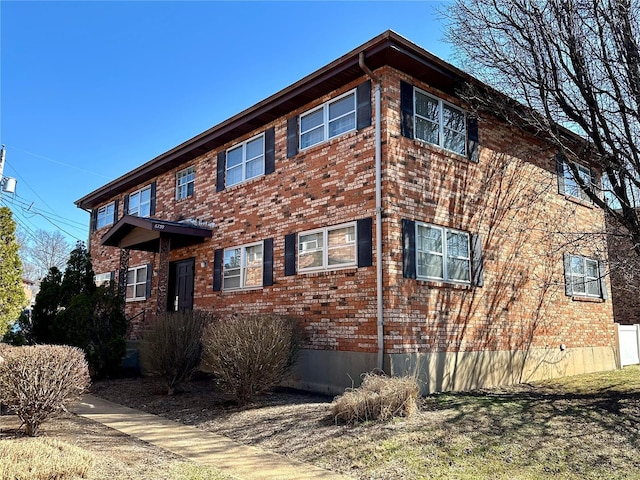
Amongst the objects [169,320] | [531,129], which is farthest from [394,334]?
[531,129]

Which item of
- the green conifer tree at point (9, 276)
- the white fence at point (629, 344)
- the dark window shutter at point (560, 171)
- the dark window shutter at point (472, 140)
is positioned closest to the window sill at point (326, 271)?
the dark window shutter at point (472, 140)

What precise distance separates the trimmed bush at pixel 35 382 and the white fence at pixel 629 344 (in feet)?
49.3

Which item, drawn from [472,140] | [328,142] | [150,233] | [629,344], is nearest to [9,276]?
[150,233]

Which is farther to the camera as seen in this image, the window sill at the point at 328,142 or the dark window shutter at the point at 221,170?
the dark window shutter at the point at 221,170

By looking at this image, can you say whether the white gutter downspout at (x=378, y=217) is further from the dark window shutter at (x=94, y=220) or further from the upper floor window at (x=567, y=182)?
the dark window shutter at (x=94, y=220)

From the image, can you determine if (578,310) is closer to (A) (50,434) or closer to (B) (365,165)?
(B) (365,165)

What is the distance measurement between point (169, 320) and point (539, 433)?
23.4 feet

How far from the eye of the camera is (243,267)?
12984 mm

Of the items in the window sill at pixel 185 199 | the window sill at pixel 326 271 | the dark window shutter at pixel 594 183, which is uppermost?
the window sill at pixel 185 199

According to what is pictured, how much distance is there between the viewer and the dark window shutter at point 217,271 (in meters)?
13.7

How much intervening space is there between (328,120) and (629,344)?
12107 mm

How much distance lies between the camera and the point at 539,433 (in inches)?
263

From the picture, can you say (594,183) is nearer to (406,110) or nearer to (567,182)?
(567,182)

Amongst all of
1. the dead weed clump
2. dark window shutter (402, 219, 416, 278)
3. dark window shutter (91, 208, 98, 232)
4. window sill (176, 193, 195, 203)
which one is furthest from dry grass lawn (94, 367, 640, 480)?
dark window shutter (91, 208, 98, 232)
